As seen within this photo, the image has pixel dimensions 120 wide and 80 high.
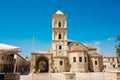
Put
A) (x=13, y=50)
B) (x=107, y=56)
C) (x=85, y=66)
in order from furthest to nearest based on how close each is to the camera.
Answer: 1. (x=107, y=56)
2. (x=85, y=66)
3. (x=13, y=50)

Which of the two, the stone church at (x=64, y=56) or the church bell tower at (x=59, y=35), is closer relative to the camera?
the stone church at (x=64, y=56)

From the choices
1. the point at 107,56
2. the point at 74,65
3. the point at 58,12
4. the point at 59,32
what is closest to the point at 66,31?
the point at 59,32

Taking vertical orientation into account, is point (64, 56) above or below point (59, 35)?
below

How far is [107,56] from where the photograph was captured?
78562 mm

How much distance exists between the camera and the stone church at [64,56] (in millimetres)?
40719

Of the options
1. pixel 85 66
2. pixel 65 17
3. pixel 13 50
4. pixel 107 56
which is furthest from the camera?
pixel 107 56

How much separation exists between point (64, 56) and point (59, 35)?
666cm

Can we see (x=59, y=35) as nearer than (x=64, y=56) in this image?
No

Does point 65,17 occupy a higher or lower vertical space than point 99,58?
higher

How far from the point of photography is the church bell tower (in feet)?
146

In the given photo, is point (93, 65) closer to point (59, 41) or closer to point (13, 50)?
point (59, 41)

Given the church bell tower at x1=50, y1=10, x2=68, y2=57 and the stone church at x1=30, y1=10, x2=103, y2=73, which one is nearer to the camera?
the stone church at x1=30, y1=10, x2=103, y2=73

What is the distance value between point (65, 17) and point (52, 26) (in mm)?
4417

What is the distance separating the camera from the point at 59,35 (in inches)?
1839
